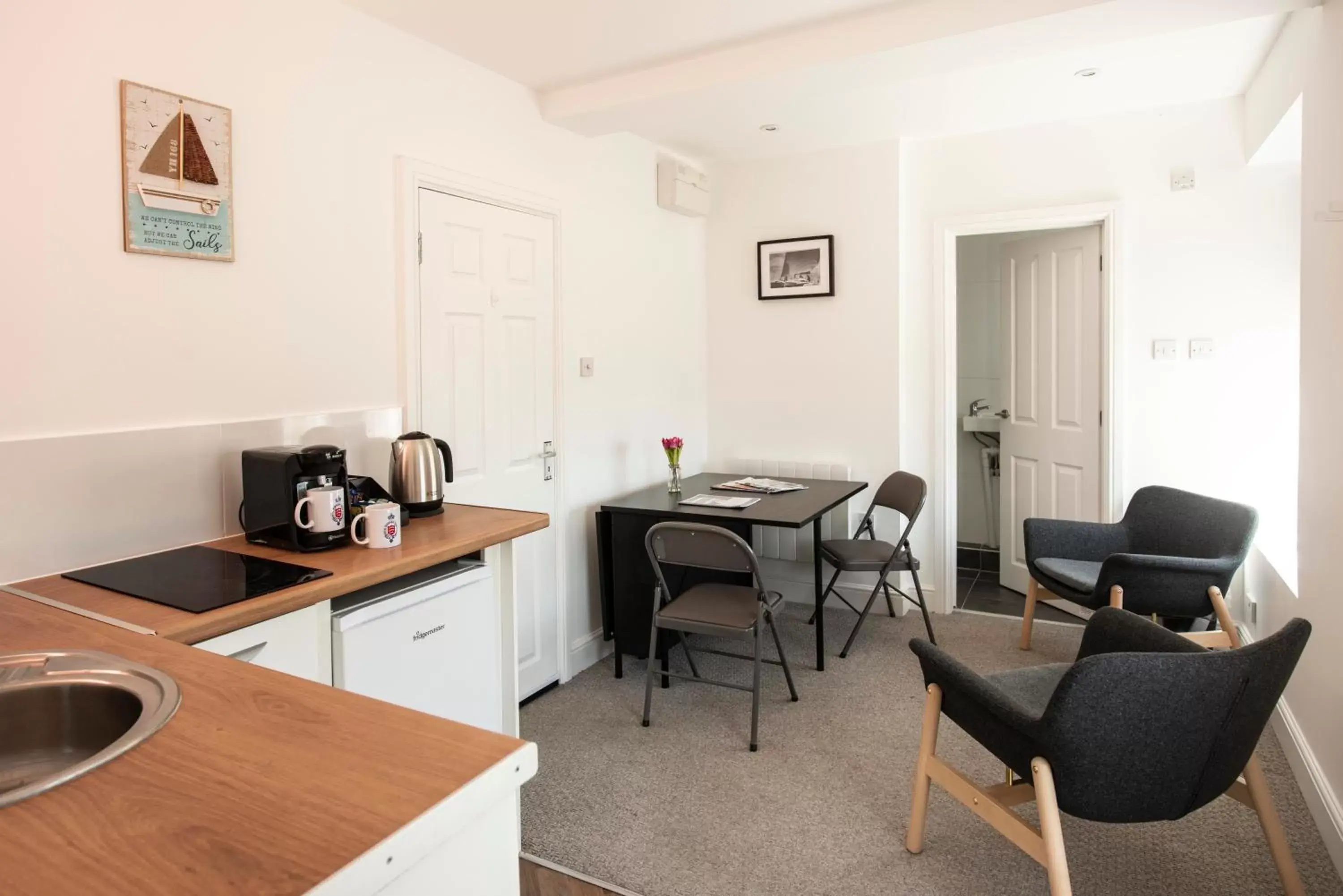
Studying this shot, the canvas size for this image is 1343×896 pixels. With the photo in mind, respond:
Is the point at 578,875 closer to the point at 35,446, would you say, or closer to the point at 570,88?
the point at 35,446

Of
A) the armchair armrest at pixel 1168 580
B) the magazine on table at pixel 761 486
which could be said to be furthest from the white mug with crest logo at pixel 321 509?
the armchair armrest at pixel 1168 580

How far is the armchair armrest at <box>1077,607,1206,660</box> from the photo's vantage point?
1876 millimetres

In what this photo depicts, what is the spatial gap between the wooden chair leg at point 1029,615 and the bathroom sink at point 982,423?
1718 mm

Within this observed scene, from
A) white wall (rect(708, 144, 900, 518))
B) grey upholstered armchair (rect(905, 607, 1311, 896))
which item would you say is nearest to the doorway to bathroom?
white wall (rect(708, 144, 900, 518))

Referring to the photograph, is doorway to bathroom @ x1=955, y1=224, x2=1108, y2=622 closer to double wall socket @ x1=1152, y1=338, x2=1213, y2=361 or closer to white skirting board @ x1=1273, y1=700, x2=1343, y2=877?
double wall socket @ x1=1152, y1=338, x2=1213, y2=361

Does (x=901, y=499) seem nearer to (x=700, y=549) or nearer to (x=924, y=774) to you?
(x=700, y=549)

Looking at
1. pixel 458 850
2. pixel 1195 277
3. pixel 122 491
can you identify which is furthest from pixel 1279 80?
pixel 122 491

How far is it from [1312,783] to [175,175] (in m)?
3.51

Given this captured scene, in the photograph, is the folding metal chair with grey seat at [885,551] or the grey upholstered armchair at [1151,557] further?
the folding metal chair with grey seat at [885,551]

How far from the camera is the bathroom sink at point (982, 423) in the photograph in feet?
17.0

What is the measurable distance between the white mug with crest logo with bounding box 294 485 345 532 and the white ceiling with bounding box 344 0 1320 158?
1.53m

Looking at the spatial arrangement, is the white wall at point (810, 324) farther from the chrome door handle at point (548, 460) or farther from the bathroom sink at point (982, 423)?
the chrome door handle at point (548, 460)

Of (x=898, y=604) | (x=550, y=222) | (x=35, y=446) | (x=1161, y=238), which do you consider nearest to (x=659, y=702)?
(x=898, y=604)

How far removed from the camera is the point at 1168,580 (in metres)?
3.03
